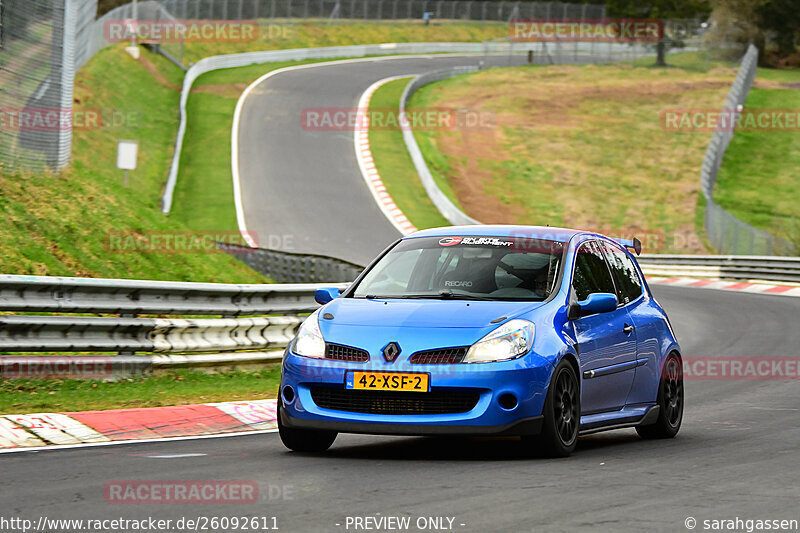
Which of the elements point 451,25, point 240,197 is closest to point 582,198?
point 240,197

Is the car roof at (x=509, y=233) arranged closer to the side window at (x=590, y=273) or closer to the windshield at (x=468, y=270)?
the windshield at (x=468, y=270)

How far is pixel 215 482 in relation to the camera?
7133 mm

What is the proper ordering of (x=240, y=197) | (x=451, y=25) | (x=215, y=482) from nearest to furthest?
(x=215, y=482) < (x=240, y=197) < (x=451, y=25)

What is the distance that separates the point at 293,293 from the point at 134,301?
8.40 feet

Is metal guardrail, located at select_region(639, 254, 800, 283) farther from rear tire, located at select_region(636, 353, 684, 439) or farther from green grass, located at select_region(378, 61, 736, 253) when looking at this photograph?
rear tire, located at select_region(636, 353, 684, 439)

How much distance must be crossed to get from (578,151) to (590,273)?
160 ft

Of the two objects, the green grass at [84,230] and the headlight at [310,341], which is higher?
the headlight at [310,341]

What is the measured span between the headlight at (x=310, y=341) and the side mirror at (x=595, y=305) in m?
1.78

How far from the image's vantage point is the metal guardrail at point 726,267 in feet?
110

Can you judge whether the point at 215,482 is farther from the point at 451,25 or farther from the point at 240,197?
the point at 451,25

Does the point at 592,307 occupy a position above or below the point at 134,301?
above
